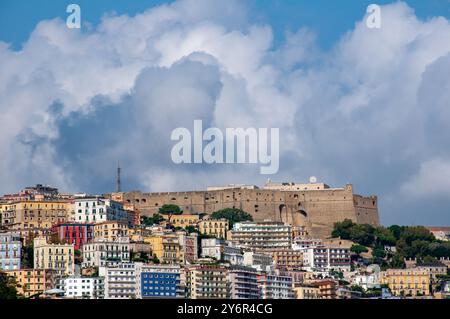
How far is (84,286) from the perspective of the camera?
43.8 metres

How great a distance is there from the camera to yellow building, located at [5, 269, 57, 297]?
43812 mm

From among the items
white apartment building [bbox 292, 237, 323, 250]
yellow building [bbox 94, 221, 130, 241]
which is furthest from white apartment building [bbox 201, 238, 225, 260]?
white apartment building [bbox 292, 237, 323, 250]

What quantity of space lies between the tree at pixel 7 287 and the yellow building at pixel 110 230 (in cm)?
1108

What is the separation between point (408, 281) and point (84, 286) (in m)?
13.5

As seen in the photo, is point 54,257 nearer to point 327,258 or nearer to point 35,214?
point 35,214

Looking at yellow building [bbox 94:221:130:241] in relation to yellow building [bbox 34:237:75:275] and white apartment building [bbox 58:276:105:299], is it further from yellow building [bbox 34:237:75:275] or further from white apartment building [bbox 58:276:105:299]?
white apartment building [bbox 58:276:105:299]

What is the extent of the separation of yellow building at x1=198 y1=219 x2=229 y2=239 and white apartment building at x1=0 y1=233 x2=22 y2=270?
10098 millimetres

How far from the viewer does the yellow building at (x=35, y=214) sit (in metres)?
59.3

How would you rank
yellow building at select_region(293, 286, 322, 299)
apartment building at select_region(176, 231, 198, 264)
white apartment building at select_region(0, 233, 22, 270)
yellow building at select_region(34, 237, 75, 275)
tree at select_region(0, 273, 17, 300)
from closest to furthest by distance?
tree at select_region(0, 273, 17, 300) < yellow building at select_region(293, 286, 322, 299) < yellow building at select_region(34, 237, 75, 275) < white apartment building at select_region(0, 233, 22, 270) < apartment building at select_region(176, 231, 198, 264)

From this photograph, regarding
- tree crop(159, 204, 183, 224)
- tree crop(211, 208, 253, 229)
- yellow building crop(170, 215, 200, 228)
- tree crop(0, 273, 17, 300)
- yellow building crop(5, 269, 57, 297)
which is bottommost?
tree crop(0, 273, 17, 300)

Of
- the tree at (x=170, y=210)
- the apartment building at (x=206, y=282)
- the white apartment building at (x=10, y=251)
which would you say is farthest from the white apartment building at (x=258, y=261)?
the tree at (x=170, y=210)

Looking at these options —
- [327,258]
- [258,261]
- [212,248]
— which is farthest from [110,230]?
[327,258]
